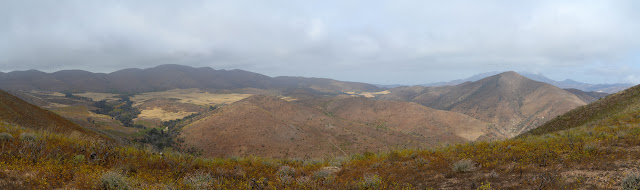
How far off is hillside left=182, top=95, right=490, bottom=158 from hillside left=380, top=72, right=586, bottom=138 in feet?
72.3

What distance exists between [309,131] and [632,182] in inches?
1913

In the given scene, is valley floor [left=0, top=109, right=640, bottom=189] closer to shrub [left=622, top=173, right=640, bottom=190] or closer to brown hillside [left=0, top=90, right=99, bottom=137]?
shrub [left=622, top=173, right=640, bottom=190]

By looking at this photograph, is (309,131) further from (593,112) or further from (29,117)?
(593,112)

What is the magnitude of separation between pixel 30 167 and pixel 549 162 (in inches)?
550

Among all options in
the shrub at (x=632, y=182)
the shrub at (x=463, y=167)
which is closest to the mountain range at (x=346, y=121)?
the shrub at (x=463, y=167)

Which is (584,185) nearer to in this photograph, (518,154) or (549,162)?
(549,162)

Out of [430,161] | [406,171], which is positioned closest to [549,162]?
[430,161]

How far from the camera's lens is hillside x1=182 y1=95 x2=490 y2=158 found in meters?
39.4

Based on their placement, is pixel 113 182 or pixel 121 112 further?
pixel 121 112

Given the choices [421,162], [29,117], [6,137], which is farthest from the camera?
[29,117]

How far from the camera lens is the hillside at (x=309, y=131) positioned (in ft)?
129

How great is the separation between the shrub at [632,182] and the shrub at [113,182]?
33.0ft

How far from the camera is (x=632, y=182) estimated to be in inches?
181

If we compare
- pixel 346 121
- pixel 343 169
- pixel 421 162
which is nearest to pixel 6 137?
pixel 343 169
